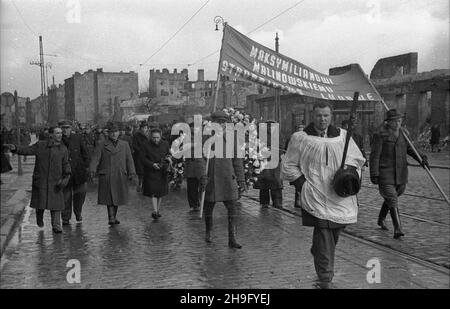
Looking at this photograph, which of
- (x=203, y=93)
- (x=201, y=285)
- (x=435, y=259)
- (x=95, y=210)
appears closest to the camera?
(x=201, y=285)

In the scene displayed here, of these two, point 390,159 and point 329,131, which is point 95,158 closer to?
point 390,159

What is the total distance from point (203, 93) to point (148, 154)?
3573 inches

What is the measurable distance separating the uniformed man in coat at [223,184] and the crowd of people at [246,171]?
1 cm

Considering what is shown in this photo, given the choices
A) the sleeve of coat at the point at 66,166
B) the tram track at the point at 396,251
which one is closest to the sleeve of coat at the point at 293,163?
the tram track at the point at 396,251

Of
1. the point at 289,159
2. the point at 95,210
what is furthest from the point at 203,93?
the point at 289,159

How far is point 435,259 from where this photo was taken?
7.07 meters

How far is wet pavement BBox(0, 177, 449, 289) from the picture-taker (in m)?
6.21

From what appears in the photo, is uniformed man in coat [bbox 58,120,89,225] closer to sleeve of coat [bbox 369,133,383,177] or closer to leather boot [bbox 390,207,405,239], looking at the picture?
sleeve of coat [bbox 369,133,383,177]

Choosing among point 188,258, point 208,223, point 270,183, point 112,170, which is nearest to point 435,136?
point 270,183

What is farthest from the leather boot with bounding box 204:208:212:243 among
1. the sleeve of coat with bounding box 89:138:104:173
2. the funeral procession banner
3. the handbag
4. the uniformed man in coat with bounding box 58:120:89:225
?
the handbag

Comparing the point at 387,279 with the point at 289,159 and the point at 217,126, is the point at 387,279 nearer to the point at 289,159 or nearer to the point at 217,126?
the point at 289,159

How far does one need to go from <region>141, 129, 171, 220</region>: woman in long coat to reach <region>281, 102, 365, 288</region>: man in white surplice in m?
5.55

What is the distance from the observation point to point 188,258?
731 cm

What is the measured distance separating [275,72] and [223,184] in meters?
2.22
